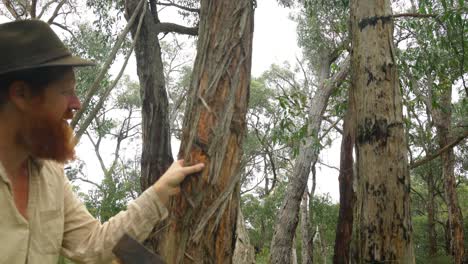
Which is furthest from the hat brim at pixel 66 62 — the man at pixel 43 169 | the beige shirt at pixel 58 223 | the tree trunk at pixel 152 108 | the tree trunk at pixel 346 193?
the tree trunk at pixel 346 193

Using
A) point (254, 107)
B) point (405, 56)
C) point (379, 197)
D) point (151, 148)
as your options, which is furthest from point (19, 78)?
point (254, 107)

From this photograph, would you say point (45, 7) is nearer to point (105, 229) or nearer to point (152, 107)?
point (152, 107)

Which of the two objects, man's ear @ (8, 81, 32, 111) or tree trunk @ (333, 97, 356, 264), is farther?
tree trunk @ (333, 97, 356, 264)

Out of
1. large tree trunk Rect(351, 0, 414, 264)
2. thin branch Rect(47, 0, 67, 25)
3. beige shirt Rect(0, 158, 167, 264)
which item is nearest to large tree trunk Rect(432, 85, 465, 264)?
thin branch Rect(47, 0, 67, 25)

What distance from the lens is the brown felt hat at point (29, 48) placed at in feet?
5.57

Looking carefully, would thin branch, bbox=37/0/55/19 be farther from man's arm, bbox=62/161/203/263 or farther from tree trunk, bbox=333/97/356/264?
man's arm, bbox=62/161/203/263

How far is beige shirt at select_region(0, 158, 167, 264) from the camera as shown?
5.80ft

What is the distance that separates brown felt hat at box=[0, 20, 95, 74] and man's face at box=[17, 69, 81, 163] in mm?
80

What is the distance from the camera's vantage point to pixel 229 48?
223cm

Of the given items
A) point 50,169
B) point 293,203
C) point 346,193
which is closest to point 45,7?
point 293,203

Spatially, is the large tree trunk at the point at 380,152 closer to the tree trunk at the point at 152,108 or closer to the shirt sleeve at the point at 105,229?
the shirt sleeve at the point at 105,229

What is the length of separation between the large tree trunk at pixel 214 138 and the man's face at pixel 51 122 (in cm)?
49

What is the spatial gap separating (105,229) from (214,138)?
1.83ft

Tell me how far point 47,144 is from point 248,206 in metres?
23.0
